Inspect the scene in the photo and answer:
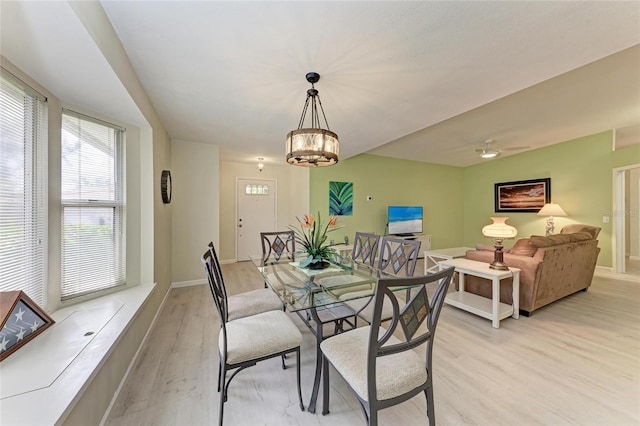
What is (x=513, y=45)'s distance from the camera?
1.64 meters

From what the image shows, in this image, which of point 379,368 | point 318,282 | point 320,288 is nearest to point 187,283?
point 318,282

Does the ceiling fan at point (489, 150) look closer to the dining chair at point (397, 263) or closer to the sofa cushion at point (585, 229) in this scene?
the sofa cushion at point (585, 229)

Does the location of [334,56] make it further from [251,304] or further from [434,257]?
[434,257]

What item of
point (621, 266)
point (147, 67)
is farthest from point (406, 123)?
point (621, 266)

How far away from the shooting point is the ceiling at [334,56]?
1318 mm

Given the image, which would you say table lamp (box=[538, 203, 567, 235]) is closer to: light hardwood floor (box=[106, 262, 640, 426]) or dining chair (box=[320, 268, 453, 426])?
light hardwood floor (box=[106, 262, 640, 426])

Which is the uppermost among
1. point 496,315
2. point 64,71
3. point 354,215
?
point 64,71

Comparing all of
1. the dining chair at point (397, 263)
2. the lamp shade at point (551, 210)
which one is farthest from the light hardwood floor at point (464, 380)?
the lamp shade at point (551, 210)

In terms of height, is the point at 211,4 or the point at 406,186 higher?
the point at 211,4

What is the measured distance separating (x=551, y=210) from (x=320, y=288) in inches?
230

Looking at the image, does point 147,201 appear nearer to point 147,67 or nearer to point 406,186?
point 147,67

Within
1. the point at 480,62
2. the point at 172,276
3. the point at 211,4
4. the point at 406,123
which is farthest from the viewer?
the point at 172,276

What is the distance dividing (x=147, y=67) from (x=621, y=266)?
7809 millimetres

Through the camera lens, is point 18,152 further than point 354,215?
No
